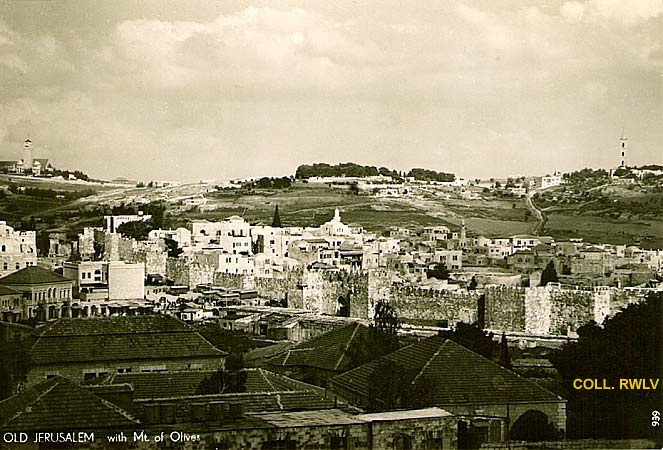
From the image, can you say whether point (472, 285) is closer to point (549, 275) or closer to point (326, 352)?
point (549, 275)

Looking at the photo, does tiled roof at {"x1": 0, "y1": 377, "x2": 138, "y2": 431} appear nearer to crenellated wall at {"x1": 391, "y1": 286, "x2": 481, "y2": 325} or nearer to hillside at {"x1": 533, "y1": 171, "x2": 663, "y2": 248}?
hillside at {"x1": 533, "y1": 171, "x2": 663, "y2": 248}

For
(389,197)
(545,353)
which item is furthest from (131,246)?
(545,353)

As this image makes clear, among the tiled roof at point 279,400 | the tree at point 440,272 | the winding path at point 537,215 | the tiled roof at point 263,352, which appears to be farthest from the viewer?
the tree at point 440,272

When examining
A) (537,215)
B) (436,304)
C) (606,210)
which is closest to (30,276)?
(537,215)

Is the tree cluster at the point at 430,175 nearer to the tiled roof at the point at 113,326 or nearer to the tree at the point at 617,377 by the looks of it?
the tree at the point at 617,377

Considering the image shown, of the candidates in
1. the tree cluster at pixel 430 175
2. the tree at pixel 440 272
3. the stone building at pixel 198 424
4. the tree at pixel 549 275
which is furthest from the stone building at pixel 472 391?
the tree at pixel 440 272

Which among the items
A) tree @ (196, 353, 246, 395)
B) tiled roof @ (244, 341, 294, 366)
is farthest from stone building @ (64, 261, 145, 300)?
tree @ (196, 353, 246, 395)

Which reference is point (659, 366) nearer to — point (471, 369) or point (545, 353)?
point (471, 369)
